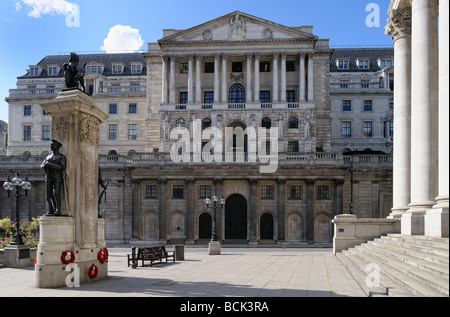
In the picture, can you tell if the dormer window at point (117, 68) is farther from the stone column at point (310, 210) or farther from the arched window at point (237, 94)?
the stone column at point (310, 210)

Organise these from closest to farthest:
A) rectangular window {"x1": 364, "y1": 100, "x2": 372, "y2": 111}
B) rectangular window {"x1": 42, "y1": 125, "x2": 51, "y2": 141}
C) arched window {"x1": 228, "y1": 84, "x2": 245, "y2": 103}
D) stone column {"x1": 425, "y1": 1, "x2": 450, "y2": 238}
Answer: stone column {"x1": 425, "y1": 1, "x2": 450, "y2": 238}
arched window {"x1": 228, "y1": 84, "x2": 245, "y2": 103}
rectangular window {"x1": 364, "y1": 100, "x2": 372, "y2": 111}
rectangular window {"x1": 42, "y1": 125, "x2": 51, "y2": 141}

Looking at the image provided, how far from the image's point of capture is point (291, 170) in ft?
162

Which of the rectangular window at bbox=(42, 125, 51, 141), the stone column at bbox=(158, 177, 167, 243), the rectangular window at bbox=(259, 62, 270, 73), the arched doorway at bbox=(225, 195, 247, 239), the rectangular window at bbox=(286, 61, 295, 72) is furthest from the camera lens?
the rectangular window at bbox=(42, 125, 51, 141)

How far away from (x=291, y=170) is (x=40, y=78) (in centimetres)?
5182

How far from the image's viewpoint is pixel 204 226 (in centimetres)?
5075

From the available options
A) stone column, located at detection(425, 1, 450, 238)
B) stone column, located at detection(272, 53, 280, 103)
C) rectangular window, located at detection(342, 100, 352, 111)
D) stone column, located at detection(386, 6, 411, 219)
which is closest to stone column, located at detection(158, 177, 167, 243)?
stone column, located at detection(272, 53, 280, 103)

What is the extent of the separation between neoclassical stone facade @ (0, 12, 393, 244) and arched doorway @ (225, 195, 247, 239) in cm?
12

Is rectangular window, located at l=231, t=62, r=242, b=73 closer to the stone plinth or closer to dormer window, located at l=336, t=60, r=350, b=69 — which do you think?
dormer window, located at l=336, t=60, r=350, b=69

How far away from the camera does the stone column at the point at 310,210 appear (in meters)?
48.8

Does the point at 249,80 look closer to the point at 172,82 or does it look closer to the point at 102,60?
the point at 172,82

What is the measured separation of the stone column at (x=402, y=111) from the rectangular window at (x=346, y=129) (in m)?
43.3

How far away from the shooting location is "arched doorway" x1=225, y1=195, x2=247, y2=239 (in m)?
50.7

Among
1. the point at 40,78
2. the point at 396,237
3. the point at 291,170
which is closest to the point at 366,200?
the point at 291,170
